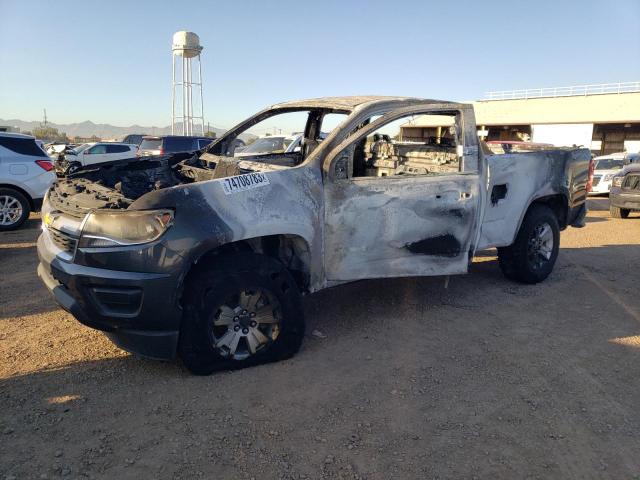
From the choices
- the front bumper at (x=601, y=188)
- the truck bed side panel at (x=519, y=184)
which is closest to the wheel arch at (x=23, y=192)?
the truck bed side panel at (x=519, y=184)

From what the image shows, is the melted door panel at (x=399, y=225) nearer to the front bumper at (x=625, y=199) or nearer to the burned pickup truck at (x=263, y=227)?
the burned pickup truck at (x=263, y=227)

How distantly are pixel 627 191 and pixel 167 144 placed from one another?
1277cm

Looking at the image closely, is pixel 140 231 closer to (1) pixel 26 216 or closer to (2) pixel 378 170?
(2) pixel 378 170

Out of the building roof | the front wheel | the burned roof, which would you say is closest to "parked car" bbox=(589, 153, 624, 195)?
the front wheel

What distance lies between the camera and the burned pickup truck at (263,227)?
3287mm

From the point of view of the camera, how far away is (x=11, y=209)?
360 inches

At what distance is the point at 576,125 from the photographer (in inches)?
1462

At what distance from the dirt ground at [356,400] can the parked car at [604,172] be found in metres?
12.2

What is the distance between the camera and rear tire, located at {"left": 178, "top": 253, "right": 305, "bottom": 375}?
11.3 ft

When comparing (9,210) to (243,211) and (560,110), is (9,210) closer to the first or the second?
(243,211)

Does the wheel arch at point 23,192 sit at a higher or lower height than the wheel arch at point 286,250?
lower

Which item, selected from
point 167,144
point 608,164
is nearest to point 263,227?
point 167,144

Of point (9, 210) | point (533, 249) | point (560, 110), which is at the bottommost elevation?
point (9, 210)

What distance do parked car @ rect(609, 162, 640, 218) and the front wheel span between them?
589cm
